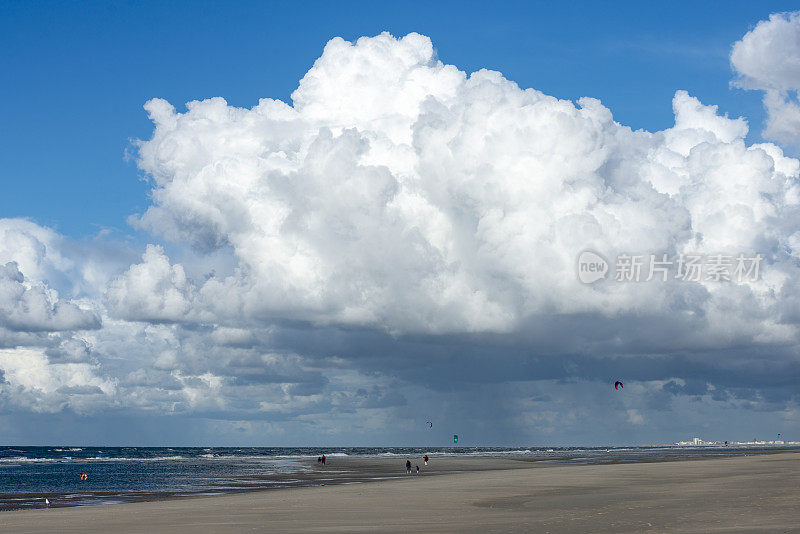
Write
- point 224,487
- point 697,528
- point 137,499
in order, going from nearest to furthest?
point 697,528 → point 137,499 → point 224,487

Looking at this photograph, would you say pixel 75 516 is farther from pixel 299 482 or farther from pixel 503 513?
pixel 299 482

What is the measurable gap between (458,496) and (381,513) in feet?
38.0

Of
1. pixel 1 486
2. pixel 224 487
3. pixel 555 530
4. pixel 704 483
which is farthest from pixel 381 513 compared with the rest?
pixel 1 486

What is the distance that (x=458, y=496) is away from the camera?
50000 mm

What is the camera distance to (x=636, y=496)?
43812mm

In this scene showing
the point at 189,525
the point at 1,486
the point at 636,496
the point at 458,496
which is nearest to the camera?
the point at 189,525

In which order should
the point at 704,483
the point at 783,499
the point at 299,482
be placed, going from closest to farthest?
the point at 783,499
the point at 704,483
the point at 299,482

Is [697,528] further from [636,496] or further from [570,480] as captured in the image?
[570,480]

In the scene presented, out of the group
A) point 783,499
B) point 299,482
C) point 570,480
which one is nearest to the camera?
point 783,499

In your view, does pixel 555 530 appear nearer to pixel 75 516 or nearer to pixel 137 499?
pixel 75 516

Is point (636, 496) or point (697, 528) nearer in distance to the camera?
point (697, 528)

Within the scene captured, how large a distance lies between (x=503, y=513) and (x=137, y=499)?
35.3 metres

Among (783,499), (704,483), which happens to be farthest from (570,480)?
(783,499)

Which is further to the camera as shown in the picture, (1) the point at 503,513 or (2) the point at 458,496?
(2) the point at 458,496
